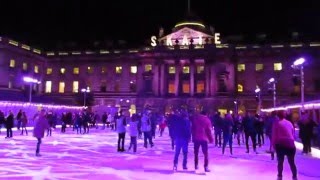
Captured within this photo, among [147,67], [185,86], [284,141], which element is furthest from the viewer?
[147,67]

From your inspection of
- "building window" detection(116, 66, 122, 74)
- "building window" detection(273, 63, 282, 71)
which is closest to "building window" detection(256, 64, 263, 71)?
"building window" detection(273, 63, 282, 71)

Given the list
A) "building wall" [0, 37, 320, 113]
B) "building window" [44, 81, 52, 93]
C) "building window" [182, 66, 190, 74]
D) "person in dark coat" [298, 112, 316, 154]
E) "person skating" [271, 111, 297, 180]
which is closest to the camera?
"person skating" [271, 111, 297, 180]

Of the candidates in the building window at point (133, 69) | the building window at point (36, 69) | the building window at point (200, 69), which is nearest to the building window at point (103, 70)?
the building window at point (133, 69)

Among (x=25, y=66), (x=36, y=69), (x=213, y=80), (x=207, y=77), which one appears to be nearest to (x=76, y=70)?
(x=36, y=69)

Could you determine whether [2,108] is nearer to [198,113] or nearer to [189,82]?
[198,113]

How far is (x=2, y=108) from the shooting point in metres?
39.7

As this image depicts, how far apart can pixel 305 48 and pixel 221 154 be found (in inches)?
2566

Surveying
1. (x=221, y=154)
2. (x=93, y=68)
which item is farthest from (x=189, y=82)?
(x=221, y=154)

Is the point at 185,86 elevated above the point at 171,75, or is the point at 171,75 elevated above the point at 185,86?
the point at 171,75

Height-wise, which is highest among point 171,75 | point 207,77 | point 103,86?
point 171,75

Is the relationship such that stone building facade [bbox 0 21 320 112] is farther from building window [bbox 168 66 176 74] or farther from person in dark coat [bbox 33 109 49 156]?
person in dark coat [bbox 33 109 49 156]

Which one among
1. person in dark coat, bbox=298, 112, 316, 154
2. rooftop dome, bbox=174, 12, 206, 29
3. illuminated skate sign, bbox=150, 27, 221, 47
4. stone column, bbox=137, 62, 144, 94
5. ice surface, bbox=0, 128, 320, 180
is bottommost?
ice surface, bbox=0, 128, 320, 180

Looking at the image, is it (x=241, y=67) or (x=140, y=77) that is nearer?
(x=241, y=67)

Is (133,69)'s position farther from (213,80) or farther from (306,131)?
(306,131)
